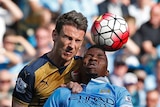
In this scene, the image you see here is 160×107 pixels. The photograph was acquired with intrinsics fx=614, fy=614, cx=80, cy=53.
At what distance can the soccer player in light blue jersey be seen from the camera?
16.2 feet

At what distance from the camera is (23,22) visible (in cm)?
974

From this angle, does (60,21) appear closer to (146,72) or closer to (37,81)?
(37,81)

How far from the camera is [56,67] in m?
5.62

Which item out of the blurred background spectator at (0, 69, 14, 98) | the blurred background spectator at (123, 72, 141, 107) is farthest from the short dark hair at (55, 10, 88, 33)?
the blurred background spectator at (123, 72, 141, 107)

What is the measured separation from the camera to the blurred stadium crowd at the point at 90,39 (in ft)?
30.7

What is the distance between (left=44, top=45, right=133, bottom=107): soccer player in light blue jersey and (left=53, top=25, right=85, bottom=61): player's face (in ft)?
0.75

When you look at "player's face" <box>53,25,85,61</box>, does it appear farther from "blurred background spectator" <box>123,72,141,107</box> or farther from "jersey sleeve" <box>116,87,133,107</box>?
"blurred background spectator" <box>123,72,141,107</box>

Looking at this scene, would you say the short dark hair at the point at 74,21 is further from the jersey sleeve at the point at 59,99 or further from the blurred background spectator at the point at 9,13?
the blurred background spectator at the point at 9,13

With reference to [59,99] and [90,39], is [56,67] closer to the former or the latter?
[59,99]

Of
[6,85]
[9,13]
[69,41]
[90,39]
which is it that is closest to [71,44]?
[69,41]

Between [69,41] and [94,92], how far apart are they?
56 centimetres

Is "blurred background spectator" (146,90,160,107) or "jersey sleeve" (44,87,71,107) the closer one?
"jersey sleeve" (44,87,71,107)

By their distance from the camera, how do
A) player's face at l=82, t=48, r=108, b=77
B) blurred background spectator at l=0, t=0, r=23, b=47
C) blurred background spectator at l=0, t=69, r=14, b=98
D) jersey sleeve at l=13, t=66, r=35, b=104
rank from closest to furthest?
player's face at l=82, t=48, r=108, b=77, jersey sleeve at l=13, t=66, r=35, b=104, blurred background spectator at l=0, t=69, r=14, b=98, blurred background spectator at l=0, t=0, r=23, b=47

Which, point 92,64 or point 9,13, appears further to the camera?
point 9,13
